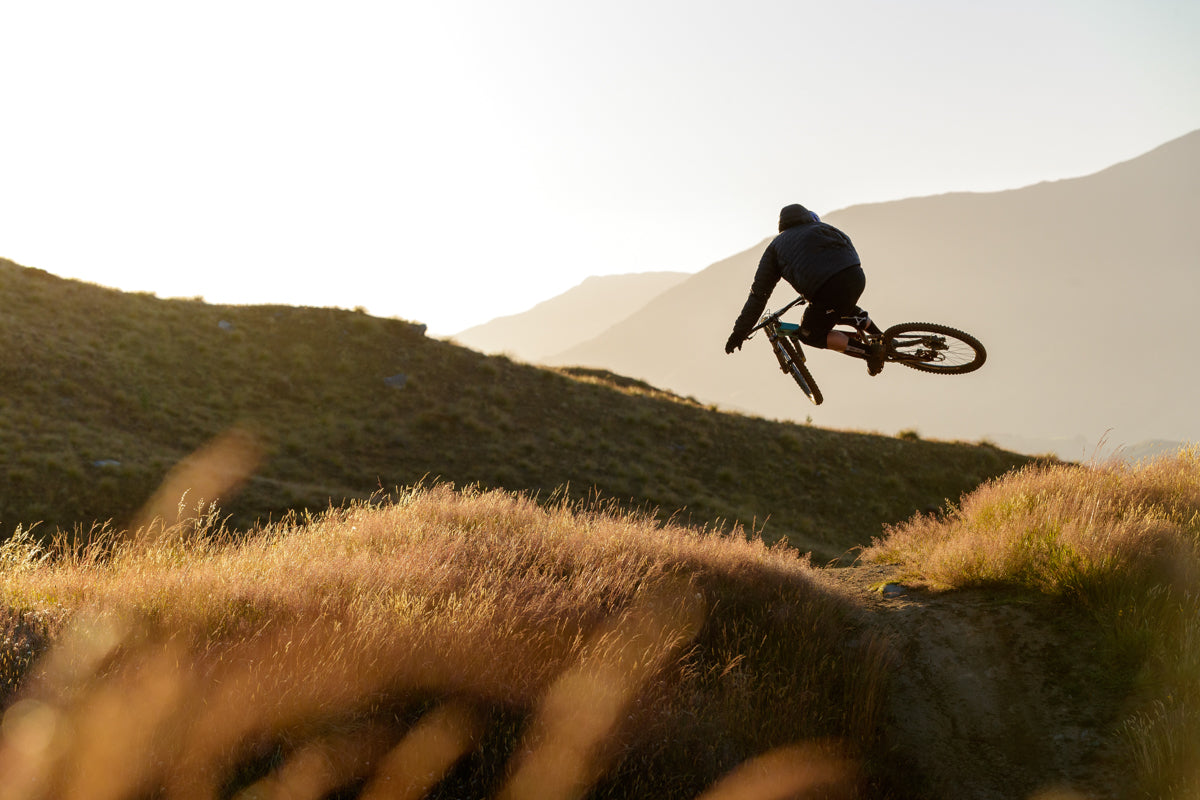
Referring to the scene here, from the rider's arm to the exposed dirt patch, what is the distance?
3507 mm

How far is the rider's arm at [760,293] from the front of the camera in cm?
777

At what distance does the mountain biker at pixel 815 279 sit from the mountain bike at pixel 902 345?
101 millimetres

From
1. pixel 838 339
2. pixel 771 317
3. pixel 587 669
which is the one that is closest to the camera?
pixel 587 669

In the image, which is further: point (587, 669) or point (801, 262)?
point (801, 262)

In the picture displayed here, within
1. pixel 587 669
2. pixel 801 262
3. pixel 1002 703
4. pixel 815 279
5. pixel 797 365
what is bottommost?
pixel 1002 703

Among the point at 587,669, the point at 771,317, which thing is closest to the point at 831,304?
the point at 771,317

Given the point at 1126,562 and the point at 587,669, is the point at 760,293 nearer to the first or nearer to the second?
the point at 1126,562

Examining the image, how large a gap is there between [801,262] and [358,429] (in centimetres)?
2295

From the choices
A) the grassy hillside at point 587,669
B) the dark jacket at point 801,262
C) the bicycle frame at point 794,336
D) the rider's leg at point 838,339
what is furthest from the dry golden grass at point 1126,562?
the dark jacket at point 801,262

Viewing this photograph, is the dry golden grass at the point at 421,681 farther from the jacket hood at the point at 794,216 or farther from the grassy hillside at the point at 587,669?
the jacket hood at the point at 794,216

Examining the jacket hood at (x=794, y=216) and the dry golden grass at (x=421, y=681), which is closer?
the dry golden grass at (x=421, y=681)

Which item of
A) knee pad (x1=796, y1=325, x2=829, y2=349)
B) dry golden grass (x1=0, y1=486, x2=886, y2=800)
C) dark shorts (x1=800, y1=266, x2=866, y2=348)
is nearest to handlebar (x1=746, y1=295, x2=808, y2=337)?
dark shorts (x1=800, y1=266, x2=866, y2=348)

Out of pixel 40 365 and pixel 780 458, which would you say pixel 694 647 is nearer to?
pixel 780 458

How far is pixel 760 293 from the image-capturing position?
25.8ft
